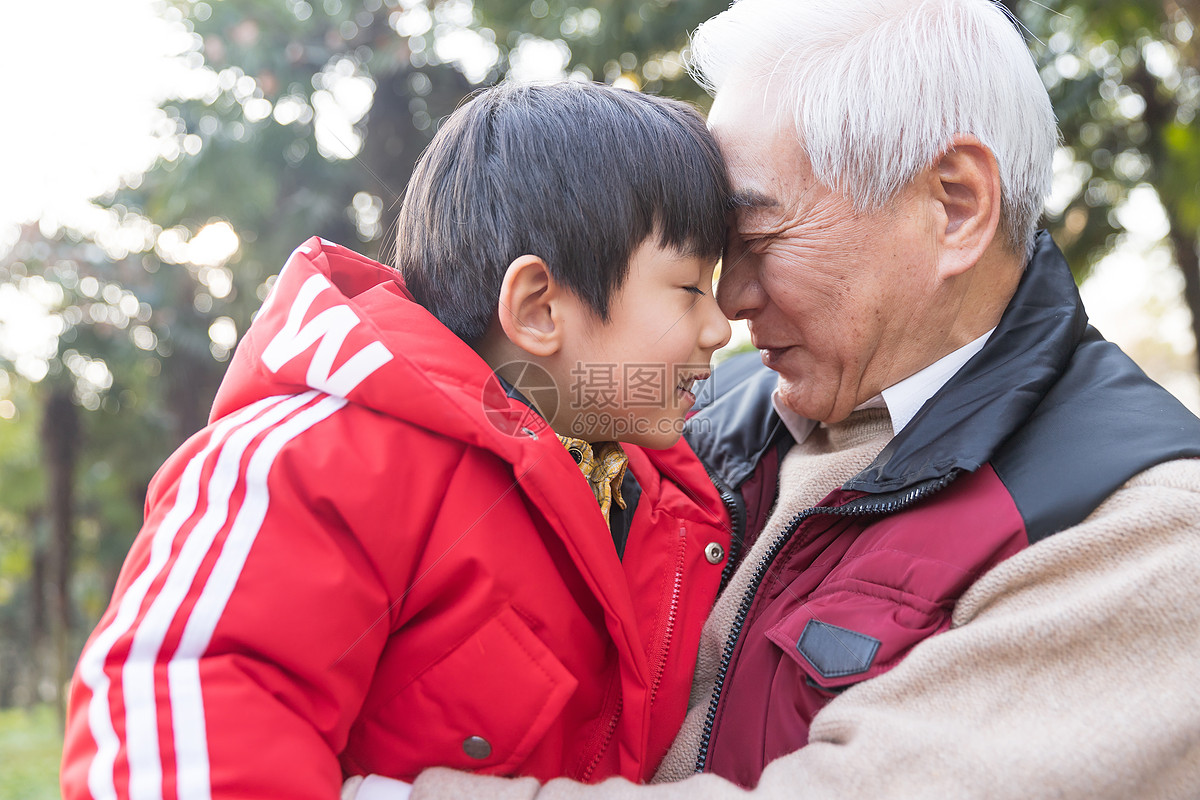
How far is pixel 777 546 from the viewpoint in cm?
156

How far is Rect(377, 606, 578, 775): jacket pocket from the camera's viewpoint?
1220mm

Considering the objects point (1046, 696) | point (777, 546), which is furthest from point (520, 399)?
point (1046, 696)

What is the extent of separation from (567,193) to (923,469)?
32.3 inches

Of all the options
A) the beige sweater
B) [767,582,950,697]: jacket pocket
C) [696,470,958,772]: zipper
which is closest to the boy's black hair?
[696,470,958,772]: zipper

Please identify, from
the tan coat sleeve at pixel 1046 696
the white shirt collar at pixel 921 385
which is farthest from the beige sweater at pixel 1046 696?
the white shirt collar at pixel 921 385

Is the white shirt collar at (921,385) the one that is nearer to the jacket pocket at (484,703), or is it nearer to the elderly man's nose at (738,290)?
the elderly man's nose at (738,290)

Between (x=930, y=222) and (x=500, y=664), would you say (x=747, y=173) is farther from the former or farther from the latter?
(x=500, y=664)

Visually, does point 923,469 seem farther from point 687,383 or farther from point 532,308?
point 532,308

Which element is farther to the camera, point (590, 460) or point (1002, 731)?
point (590, 460)

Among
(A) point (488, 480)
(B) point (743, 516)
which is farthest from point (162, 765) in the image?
(B) point (743, 516)

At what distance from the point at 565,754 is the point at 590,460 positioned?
0.59 m

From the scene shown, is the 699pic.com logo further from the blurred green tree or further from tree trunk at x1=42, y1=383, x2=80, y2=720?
tree trunk at x1=42, y1=383, x2=80, y2=720

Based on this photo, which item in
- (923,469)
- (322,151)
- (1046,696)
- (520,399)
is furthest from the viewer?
(322,151)

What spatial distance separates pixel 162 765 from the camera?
3.20 feet
